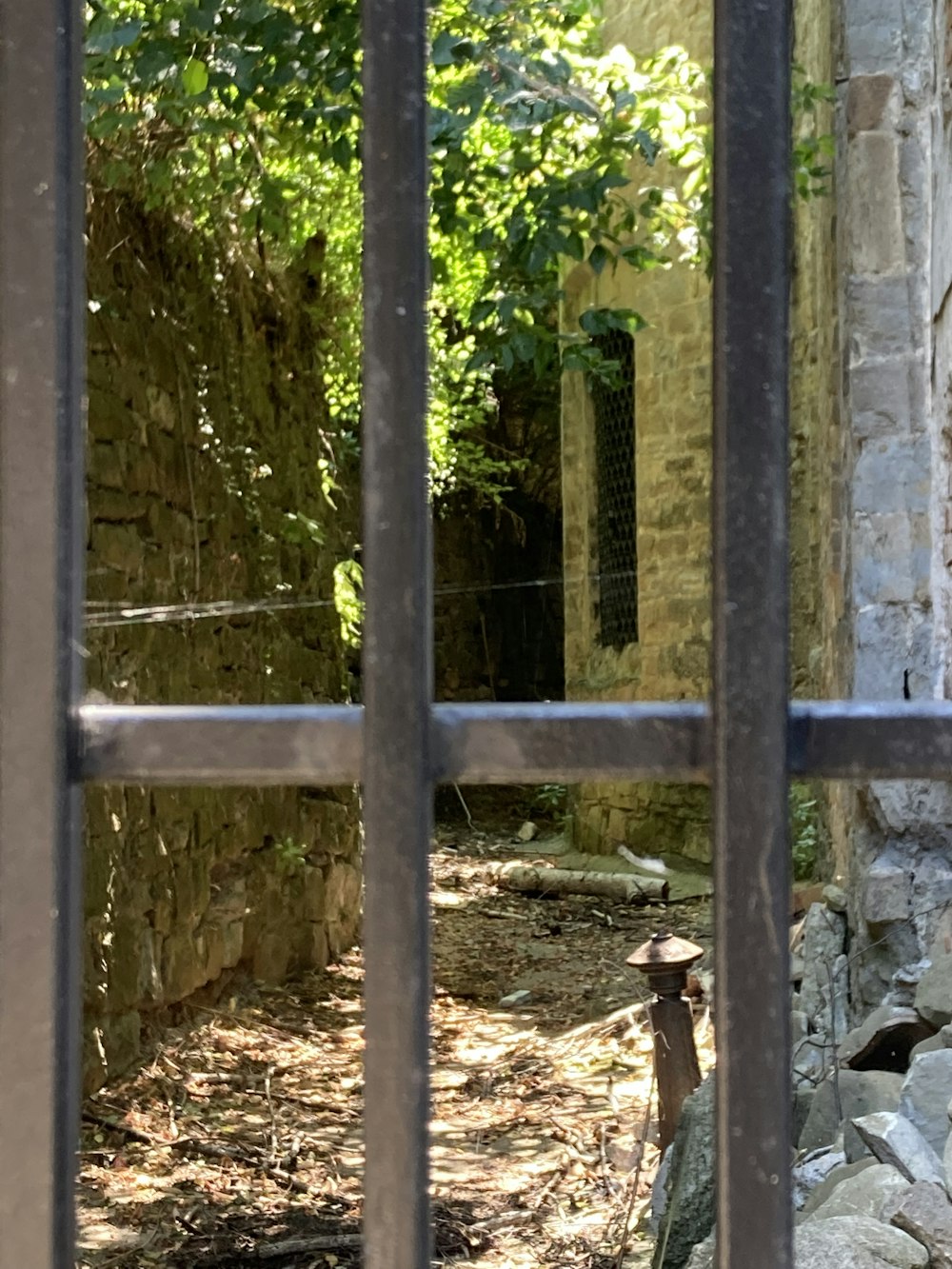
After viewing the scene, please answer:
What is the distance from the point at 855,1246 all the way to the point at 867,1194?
224 mm

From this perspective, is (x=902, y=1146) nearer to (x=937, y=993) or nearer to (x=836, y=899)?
(x=937, y=993)

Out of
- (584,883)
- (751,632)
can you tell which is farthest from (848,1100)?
(584,883)

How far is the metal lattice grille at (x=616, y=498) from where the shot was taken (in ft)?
32.3

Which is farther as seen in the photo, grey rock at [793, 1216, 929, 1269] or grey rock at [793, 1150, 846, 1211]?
grey rock at [793, 1150, 846, 1211]

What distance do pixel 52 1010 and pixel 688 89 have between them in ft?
12.3

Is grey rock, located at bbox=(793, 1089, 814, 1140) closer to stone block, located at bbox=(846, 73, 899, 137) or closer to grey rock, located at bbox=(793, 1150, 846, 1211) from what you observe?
grey rock, located at bbox=(793, 1150, 846, 1211)

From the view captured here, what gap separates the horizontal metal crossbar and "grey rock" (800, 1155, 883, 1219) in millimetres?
1907

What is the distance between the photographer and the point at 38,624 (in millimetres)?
697

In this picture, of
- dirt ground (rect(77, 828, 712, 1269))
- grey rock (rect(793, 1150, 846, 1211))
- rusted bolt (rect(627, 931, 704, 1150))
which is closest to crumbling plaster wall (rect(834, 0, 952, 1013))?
rusted bolt (rect(627, 931, 704, 1150))

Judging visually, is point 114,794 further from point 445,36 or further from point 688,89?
point 688,89

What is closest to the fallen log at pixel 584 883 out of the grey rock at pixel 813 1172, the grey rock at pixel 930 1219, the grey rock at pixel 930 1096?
the grey rock at pixel 813 1172

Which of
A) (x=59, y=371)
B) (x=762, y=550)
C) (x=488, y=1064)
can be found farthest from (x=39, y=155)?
(x=488, y=1064)

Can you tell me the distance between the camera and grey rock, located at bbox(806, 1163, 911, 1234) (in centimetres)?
217

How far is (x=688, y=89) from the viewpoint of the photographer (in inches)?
153
